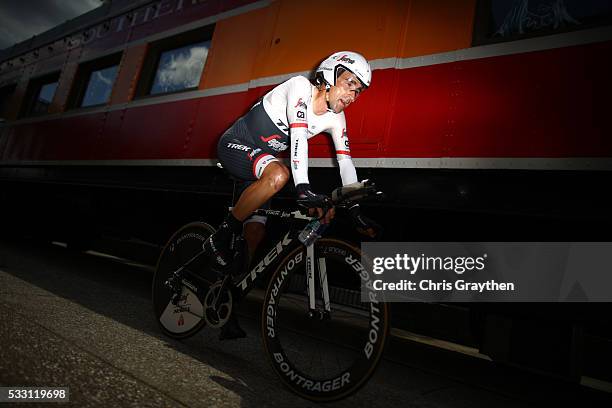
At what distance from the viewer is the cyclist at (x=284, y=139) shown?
2.04m

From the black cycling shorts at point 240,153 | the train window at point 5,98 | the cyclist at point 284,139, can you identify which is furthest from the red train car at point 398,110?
the train window at point 5,98

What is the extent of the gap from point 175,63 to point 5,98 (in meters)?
5.38

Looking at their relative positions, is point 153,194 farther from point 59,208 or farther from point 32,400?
point 32,400

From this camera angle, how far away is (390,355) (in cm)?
281

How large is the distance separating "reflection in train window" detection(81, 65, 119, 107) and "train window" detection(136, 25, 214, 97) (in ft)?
2.21

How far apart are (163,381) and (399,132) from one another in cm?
189

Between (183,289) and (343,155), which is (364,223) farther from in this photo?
(183,289)

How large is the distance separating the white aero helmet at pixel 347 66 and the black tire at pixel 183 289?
1195mm

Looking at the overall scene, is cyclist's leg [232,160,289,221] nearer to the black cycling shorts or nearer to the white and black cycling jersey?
the black cycling shorts

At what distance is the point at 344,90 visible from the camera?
2209mm

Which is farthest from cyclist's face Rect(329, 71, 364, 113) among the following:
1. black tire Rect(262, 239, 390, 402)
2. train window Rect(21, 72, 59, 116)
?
train window Rect(21, 72, 59, 116)

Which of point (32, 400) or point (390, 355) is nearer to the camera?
point (32, 400)

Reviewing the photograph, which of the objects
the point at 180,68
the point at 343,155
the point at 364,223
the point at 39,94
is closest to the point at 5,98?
the point at 39,94

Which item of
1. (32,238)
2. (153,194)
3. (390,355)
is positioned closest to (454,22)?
(390,355)
